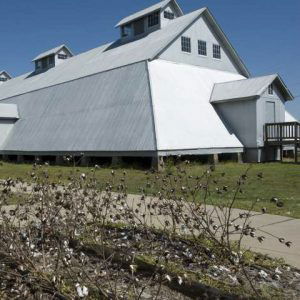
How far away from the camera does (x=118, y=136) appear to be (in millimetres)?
23719

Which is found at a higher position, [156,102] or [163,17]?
[163,17]

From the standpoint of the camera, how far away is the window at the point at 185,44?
1171 inches

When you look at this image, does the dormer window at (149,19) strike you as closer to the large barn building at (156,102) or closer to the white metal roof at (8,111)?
the large barn building at (156,102)

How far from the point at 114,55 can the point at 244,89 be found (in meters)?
10.8

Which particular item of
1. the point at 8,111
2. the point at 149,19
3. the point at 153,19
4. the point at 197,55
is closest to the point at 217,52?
the point at 197,55

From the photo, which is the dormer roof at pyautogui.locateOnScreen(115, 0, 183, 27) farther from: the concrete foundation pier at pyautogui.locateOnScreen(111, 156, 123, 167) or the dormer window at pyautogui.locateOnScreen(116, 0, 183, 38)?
the concrete foundation pier at pyautogui.locateOnScreen(111, 156, 123, 167)

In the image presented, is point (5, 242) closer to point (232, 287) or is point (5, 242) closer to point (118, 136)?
point (232, 287)

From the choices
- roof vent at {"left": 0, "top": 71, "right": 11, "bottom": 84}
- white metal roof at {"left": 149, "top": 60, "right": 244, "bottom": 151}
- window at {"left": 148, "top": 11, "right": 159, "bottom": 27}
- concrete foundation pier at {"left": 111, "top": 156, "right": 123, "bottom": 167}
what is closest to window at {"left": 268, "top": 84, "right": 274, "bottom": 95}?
white metal roof at {"left": 149, "top": 60, "right": 244, "bottom": 151}

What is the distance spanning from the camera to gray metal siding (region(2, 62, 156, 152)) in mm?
23297

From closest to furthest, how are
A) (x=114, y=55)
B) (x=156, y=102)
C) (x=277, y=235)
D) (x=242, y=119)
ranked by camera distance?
(x=277, y=235) → (x=156, y=102) → (x=242, y=119) → (x=114, y=55)

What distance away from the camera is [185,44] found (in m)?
30.0

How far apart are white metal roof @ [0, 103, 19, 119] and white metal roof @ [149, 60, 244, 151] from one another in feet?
46.5

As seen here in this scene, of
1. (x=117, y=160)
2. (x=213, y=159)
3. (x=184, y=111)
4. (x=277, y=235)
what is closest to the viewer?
(x=277, y=235)

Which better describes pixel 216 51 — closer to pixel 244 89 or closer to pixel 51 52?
pixel 244 89
